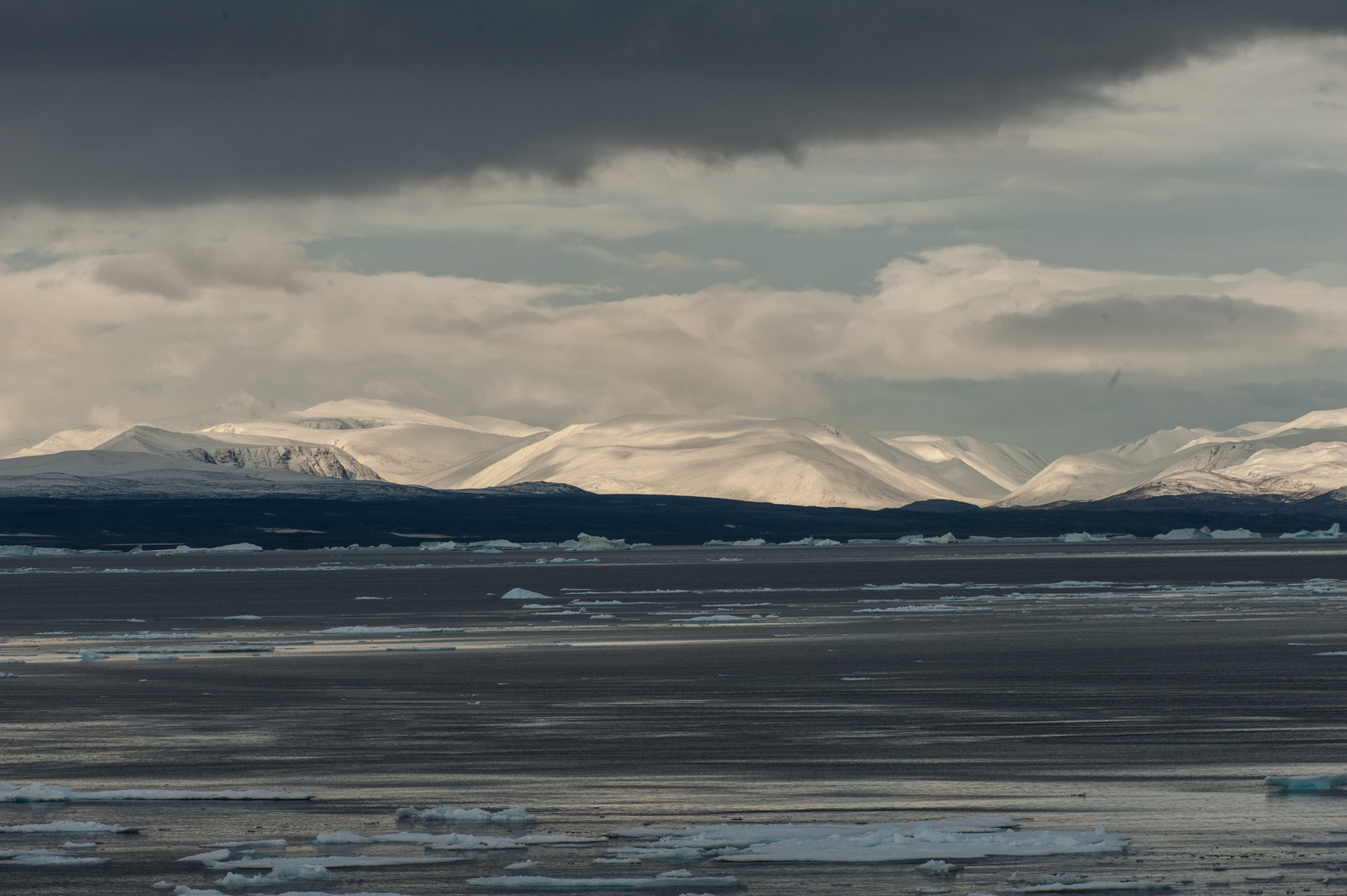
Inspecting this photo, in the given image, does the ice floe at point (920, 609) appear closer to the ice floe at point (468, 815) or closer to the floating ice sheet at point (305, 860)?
the ice floe at point (468, 815)

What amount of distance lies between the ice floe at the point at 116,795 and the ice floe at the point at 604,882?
215 inches

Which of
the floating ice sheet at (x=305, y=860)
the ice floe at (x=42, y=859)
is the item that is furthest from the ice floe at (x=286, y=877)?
the ice floe at (x=42, y=859)

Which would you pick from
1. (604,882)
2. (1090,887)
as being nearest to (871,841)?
(1090,887)

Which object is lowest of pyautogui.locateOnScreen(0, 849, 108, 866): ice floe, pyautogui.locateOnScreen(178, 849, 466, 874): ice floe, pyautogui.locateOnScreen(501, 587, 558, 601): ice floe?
pyautogui.locateOnScreen(501, 587, 558, 601): ice floe

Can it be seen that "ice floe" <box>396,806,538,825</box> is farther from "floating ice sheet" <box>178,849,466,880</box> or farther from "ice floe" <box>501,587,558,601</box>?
"ice floe" <box>501,587,558,601</box>

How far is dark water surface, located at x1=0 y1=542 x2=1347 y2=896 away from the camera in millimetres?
16125

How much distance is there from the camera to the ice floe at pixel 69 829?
687 inches

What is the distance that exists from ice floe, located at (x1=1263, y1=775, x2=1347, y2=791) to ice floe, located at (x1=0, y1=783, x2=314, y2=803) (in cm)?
1159

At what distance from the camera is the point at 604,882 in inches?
581

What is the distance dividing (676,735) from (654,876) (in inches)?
377

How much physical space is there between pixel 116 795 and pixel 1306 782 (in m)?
14.3

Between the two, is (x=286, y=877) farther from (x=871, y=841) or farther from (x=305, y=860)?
(x=871, y=841)

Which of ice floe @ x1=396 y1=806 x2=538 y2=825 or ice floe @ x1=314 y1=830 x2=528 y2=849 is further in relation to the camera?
ice floe @ x1=396 y1=806 x2=538 y2=825

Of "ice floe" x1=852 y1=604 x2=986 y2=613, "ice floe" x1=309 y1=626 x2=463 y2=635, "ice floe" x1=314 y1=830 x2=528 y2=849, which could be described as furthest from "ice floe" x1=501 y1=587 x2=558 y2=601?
"ice floe" x1=314 y1=830 x2=528 y2=849
